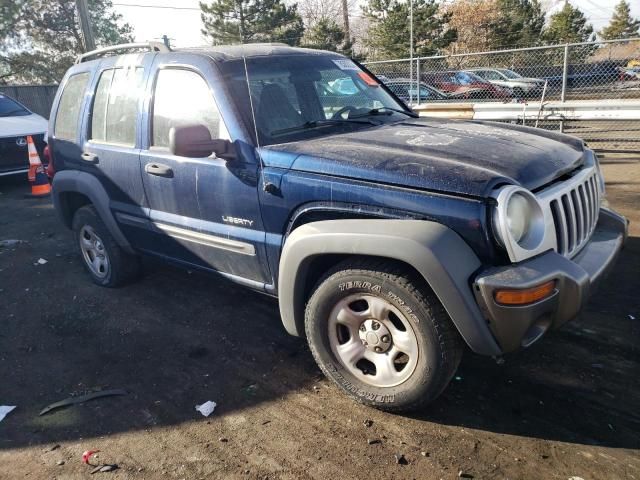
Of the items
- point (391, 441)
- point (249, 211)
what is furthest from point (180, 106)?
point (391, 441)

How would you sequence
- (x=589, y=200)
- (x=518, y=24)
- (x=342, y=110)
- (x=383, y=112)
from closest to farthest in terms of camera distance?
(x=589, y=200)
(x=342, y=110)
(x=383, y=112)
(x=518, y=24)

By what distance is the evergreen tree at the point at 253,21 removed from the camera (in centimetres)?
3125

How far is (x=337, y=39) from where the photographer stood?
1255 inches

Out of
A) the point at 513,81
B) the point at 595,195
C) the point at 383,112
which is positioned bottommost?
the point at 513,81

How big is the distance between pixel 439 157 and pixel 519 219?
1.69 feet

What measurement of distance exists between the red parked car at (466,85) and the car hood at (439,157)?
11154mm

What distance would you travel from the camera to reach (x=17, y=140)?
9.44 metres

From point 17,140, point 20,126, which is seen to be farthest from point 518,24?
point 17,140

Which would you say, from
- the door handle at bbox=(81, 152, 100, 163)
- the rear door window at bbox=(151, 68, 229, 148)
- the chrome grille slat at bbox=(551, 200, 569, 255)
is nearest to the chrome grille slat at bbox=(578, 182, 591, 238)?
the chrome grille slat at bbox=(551, 200, 569, 255)

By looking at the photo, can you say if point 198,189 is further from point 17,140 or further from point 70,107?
point 17,140

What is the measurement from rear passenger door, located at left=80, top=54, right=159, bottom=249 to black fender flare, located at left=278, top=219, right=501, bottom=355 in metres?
1.88

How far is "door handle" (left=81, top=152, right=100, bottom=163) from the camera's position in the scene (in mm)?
4254

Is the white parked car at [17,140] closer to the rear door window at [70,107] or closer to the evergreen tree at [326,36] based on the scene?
the rear door window at [70,107]

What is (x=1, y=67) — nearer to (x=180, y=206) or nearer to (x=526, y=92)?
(x=526, y=92)
